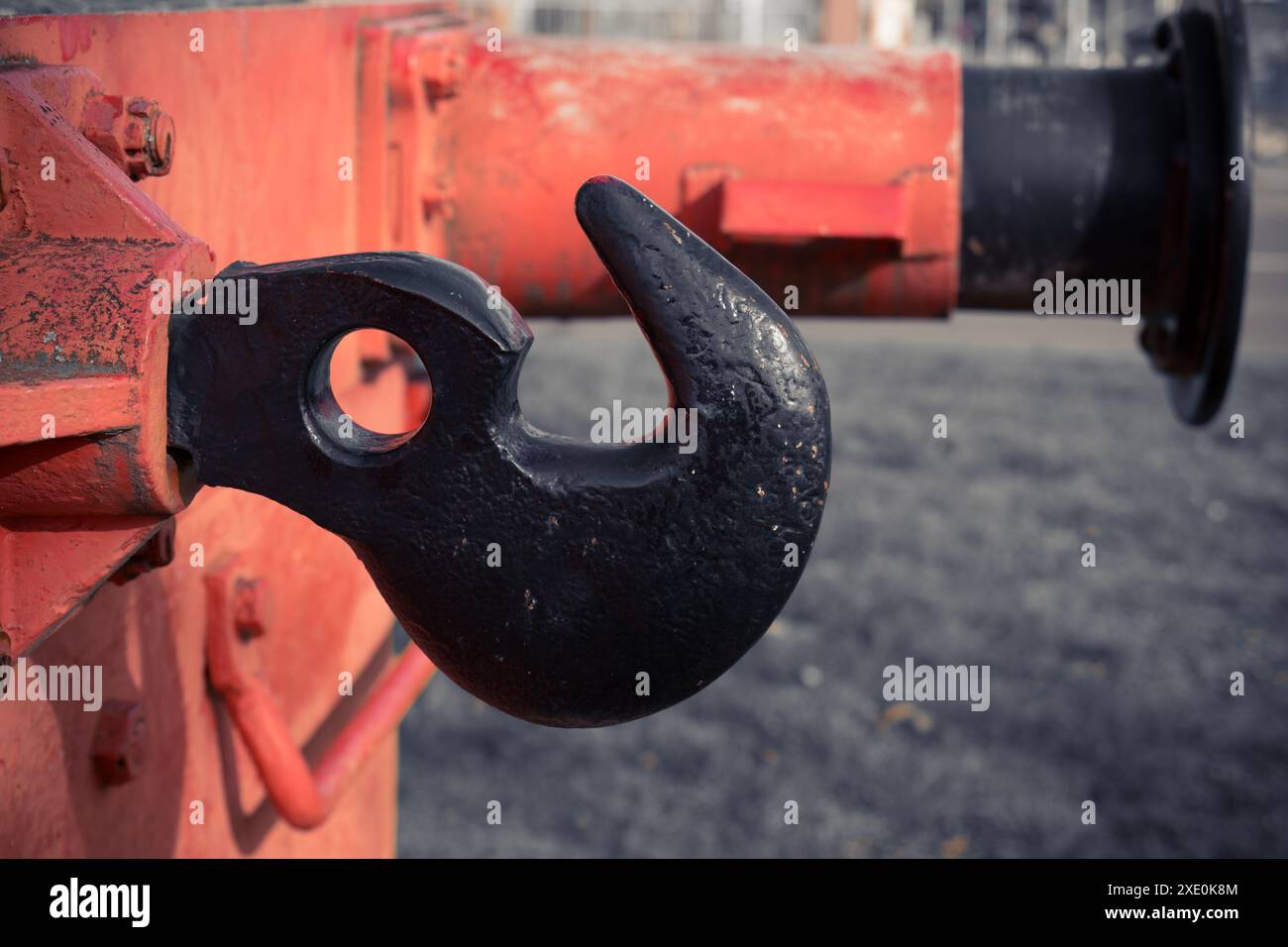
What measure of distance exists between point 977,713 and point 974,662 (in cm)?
26

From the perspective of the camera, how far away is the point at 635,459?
0.88 m

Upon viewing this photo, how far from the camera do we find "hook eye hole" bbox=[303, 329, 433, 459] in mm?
882

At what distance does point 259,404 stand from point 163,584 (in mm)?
497

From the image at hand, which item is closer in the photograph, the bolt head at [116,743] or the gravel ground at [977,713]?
the bolt head at [116,743]

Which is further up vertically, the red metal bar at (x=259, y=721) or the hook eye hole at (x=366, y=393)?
the hook eye hole at (x=366, y=393)

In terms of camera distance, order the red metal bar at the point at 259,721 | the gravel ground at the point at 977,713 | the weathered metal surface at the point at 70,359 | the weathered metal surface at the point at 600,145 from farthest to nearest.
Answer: the gravel ground at the point at 977,713 → the weathered metal surface at the point at 600,145 → the red metal bar at the point at 259,721 → the weathered metal surface at the point at 70,359

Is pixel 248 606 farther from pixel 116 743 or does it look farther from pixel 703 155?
pixel 703 155

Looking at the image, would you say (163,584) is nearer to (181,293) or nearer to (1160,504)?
(181,293)

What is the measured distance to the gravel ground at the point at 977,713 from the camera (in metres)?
3.53

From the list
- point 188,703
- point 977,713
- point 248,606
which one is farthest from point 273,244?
point 977,713

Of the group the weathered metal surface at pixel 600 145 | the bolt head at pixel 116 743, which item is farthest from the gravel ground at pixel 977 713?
the bolt head at pixel 116 743

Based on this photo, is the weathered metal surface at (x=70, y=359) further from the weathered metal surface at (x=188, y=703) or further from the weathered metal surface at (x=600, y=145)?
the weathered metal surface at (x=600, y=145)

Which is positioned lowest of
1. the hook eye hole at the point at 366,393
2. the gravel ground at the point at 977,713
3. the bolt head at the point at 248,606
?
the gravel ground at the point at 977,713

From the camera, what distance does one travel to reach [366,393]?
1.81m
